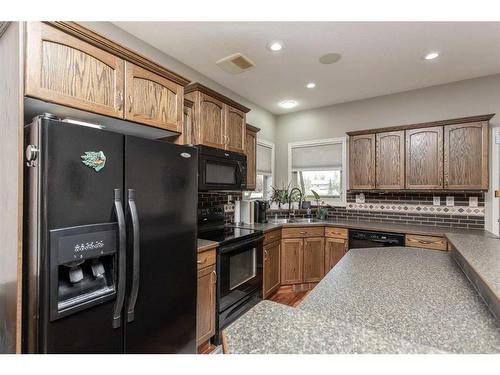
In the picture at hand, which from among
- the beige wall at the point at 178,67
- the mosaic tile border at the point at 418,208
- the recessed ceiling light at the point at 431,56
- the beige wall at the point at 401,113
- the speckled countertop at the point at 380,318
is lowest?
A: the speckled countertop at the point at 380,318

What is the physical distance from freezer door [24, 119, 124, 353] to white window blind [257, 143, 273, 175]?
2.83m

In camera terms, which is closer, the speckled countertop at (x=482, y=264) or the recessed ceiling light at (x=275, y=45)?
the speckled countertop at (x=482, y=264)

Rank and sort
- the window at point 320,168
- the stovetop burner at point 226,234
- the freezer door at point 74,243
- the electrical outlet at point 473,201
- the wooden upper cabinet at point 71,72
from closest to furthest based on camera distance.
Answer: the freezer door at point 74,243 < the wooden upper cabinet at point 71,72 < the stovetop burner at point 226,234 < the electrical outlet at point 473,201 < the window at point 320,168

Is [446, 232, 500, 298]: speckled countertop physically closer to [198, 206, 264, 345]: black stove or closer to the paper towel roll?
[198, 206, 264, 345]: black stove

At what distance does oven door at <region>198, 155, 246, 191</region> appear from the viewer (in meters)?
2.30

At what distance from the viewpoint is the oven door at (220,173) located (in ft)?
7.55

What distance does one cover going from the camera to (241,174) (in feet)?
9.06

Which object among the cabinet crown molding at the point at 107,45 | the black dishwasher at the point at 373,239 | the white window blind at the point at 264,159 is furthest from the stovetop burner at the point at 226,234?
the white window blind at the point at 264,159

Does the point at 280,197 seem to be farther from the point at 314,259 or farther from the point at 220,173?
the point at 220,173

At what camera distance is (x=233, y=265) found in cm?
232

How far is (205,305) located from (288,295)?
1.48 meters

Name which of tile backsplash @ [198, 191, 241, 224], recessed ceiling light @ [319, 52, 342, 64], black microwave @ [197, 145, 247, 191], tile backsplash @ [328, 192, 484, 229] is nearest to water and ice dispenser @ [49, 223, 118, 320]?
black microwave @ [197, 145, 247, 191]

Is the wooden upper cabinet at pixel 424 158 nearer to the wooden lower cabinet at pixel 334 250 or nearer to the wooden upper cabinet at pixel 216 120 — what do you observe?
the wooden lower cabinet at pixel 334 250
